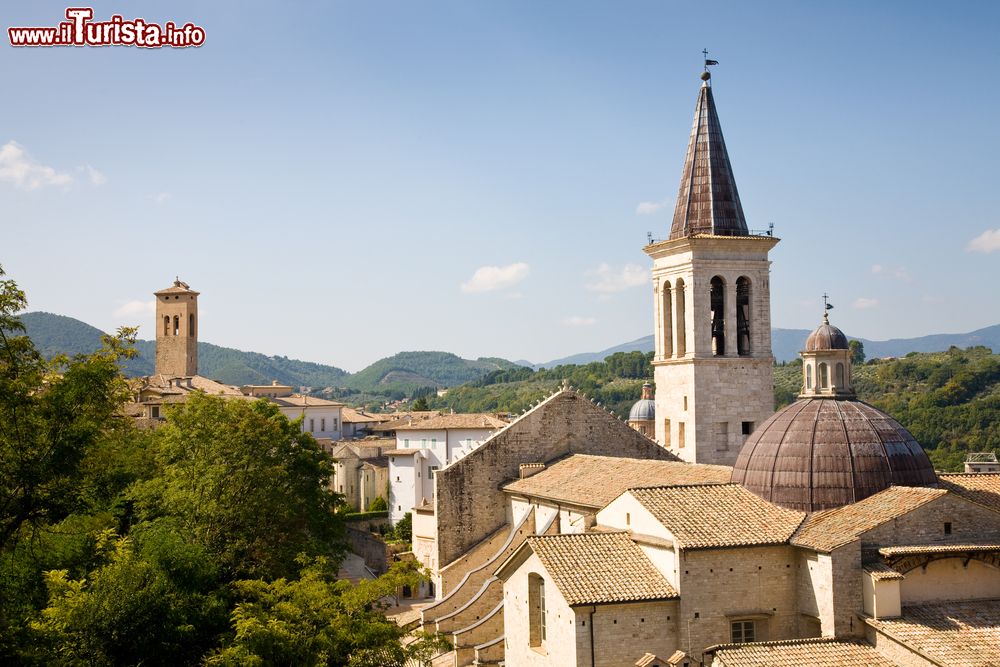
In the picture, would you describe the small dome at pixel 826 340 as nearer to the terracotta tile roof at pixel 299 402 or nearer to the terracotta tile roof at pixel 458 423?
the terracotta tile roof at pixel 458 423

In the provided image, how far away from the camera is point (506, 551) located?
125ft

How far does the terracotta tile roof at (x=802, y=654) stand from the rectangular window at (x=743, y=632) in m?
1.86

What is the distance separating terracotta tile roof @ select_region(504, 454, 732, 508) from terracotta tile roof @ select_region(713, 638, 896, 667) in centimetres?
744

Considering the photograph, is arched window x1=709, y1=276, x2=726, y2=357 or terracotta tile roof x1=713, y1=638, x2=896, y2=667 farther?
arched window x1=709, y1=276, x2=726, y2=357

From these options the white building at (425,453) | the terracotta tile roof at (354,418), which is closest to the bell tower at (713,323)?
the white building at (425,453)

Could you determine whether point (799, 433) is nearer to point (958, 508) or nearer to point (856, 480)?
point (856, 480)

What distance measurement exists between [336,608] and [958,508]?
49.5ft

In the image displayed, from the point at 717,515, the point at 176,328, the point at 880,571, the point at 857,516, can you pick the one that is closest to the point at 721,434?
the point at 717,515

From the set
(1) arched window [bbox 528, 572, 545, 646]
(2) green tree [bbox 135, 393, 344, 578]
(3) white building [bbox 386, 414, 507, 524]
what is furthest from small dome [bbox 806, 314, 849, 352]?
(3) white building [bbox 386, 414, 507, 524]

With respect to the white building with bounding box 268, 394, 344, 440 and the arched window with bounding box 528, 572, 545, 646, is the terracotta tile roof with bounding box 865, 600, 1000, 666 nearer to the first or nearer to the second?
the arched window with bounding box 528, 572, 545, 646

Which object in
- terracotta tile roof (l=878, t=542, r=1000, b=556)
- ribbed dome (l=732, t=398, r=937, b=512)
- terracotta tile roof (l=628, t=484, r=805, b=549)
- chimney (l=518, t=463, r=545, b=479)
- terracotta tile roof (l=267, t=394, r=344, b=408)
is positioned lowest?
terracotta tile roof (l=878, t=542, r=1000, b=556)

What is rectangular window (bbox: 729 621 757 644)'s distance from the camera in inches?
1012

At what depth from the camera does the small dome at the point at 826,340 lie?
96.9 feet

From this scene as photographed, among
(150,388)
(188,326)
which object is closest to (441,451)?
(150,388)
